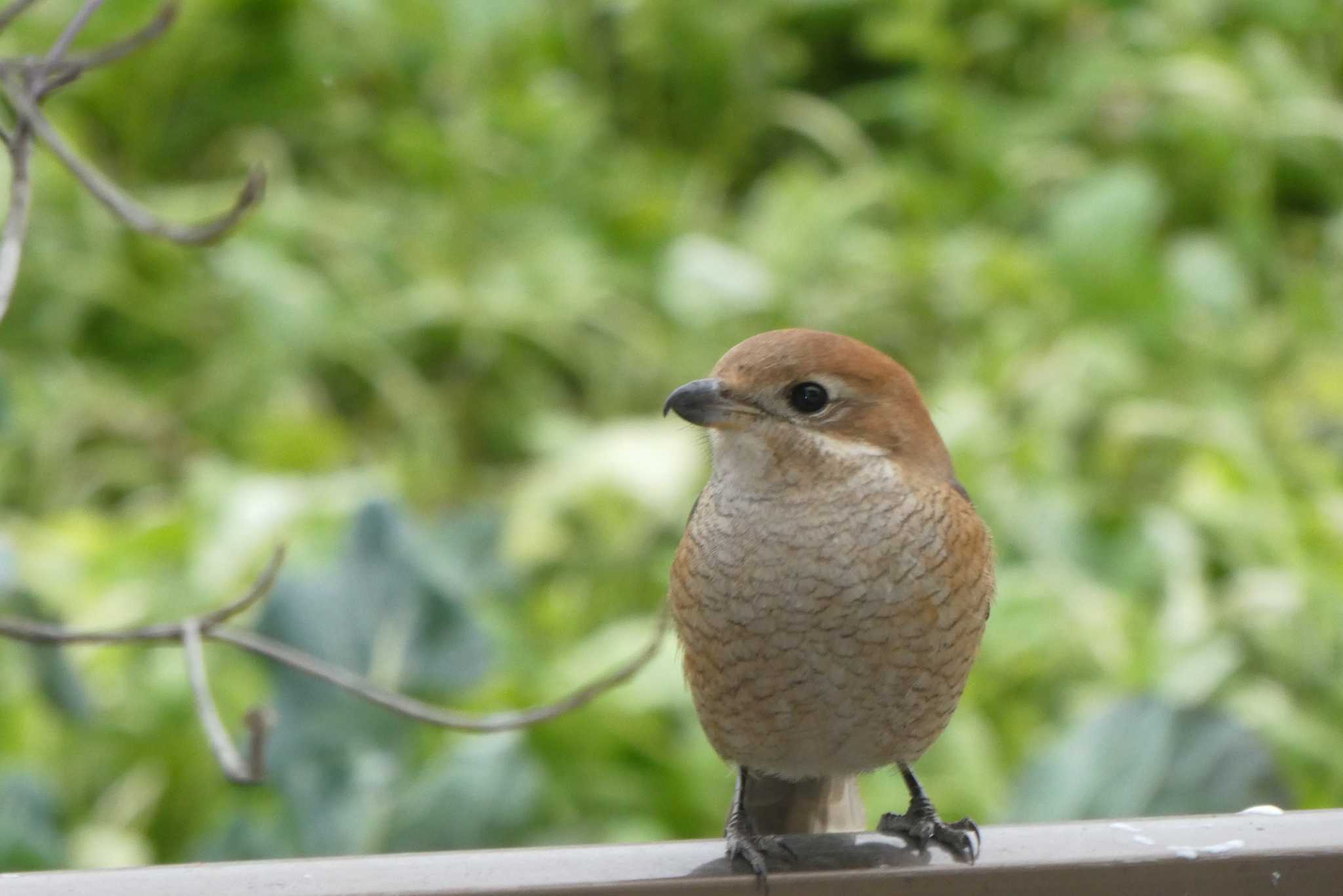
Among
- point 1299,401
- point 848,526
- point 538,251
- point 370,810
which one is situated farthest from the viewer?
point 538,251

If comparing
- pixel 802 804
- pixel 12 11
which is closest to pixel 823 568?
pixel 802 804

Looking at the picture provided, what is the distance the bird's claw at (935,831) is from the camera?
1.79 meters

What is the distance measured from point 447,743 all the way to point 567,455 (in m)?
1.07

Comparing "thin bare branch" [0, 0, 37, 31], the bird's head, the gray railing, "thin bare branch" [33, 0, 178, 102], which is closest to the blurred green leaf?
the bird's head

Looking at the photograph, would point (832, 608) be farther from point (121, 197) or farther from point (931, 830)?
point (121, 197)

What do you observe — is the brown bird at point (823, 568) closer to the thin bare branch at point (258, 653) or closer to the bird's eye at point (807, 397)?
the bird's eye at point (807, 397)

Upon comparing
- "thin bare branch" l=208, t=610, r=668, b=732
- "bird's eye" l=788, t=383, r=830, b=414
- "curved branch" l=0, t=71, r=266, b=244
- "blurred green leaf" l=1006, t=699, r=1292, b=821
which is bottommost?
"blurred green leaf" l=1006, t=699, r=1292, b=821

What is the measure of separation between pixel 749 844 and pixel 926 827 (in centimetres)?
31

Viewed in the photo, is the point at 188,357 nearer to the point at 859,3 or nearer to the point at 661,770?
the point at 661,770

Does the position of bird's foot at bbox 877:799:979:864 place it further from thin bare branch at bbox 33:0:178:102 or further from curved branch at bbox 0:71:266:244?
thin bare branch at bbox 33:0:178:102

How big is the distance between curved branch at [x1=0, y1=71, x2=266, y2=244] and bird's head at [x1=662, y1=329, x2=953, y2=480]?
527mm

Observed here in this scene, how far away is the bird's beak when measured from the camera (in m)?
2.02

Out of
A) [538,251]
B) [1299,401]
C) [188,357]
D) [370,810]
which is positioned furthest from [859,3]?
[370,810]

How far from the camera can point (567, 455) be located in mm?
4262
